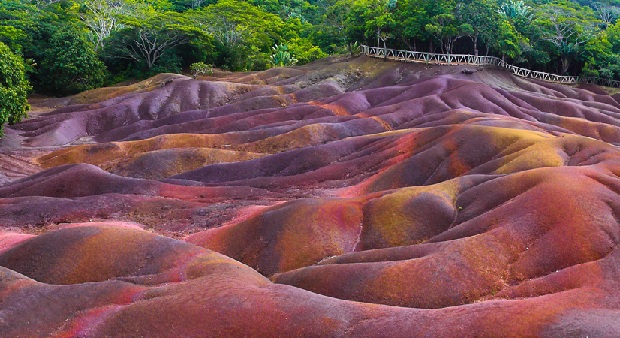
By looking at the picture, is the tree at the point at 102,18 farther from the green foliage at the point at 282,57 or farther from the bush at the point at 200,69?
the green foliage at the point at 282,57

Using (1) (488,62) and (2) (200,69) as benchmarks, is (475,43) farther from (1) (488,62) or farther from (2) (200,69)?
(2) (200,69)

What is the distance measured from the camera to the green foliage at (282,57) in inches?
3583

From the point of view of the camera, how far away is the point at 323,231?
88.9ft

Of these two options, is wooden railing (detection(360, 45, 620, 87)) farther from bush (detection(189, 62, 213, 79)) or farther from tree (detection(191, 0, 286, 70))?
bush (detection(189, 62, 213, 79))

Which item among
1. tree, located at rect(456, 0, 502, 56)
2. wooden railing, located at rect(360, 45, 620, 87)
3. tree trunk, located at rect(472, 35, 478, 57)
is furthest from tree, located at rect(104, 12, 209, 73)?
tree trunk, located at rect(472, 35, 478, 57)

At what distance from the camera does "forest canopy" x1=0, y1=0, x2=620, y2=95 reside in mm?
71938

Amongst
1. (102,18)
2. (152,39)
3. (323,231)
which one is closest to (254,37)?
(152,39)

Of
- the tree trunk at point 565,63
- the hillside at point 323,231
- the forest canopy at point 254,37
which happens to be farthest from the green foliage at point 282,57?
the tree trunk at point 565,63

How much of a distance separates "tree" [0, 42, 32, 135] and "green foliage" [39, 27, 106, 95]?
22.9 meters

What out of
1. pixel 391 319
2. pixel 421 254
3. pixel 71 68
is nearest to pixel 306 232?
pixel 421 254

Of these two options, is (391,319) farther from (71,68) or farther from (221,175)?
(71,68)

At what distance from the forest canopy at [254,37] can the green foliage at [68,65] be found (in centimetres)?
14

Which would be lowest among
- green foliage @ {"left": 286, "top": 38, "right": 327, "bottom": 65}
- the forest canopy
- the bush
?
the bush

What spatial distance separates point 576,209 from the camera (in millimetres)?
22750
